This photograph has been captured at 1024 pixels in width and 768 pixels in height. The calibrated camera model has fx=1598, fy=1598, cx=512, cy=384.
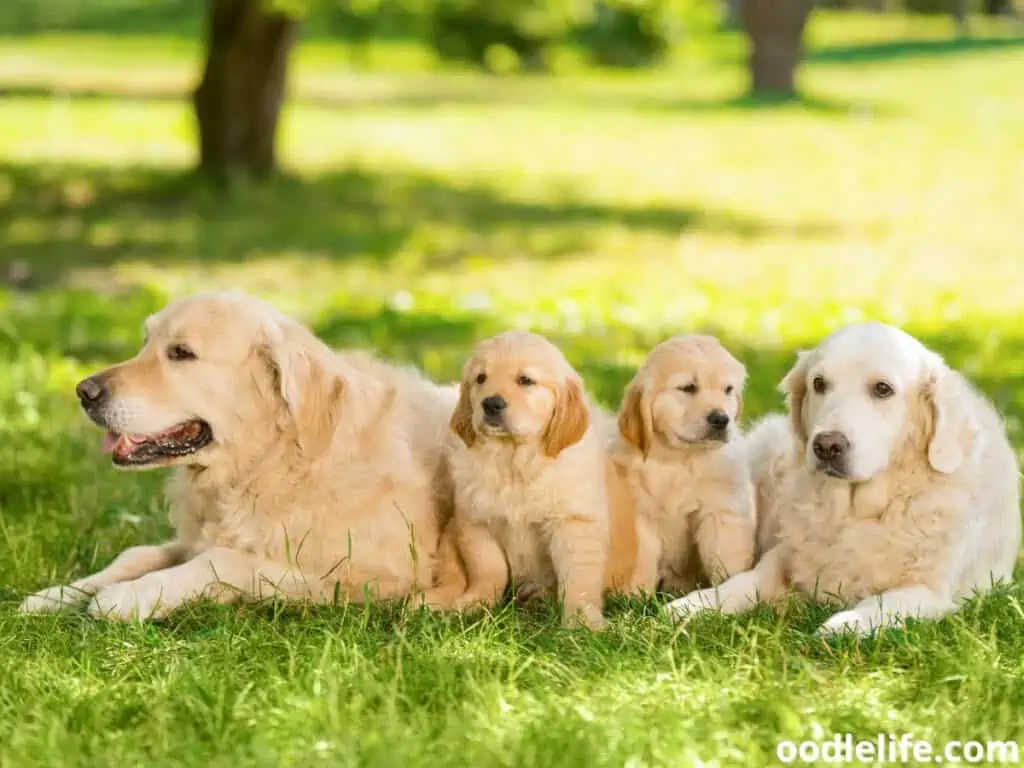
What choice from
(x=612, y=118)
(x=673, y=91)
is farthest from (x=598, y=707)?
(x=673, y=91)

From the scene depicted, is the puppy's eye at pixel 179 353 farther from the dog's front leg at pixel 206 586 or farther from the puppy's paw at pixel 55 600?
the puppy's paw at pixel 55 600

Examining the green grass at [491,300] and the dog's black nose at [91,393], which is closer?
the green grass at [491,300]

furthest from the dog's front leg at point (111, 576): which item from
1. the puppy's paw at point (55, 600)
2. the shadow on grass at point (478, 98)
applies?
the shadow on grass at point (478, 98)

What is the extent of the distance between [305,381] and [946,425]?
1.91 m

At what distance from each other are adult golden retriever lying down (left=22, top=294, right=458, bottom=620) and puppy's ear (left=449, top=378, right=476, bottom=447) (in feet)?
1.02

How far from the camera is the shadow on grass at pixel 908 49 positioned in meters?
34.0

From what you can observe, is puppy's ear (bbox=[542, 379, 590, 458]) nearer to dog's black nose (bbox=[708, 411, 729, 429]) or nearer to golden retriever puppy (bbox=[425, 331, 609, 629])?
golden retriever puppy (bbox=[425, 331, 609, 629])

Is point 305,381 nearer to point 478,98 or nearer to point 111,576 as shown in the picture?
point 111,576

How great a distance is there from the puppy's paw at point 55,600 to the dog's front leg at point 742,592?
70.6 inches

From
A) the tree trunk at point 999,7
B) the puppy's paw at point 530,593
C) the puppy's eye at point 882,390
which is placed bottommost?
the tree trunk at point 999,7

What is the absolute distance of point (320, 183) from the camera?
1711 centimetres

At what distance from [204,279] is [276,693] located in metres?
8.37

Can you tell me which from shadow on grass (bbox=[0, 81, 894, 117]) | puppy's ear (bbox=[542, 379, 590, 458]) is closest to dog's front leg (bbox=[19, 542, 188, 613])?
puppy's ear (bbox=[542, 379, 590, 458])

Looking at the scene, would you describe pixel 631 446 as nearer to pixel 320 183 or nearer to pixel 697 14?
pixel 320 183
